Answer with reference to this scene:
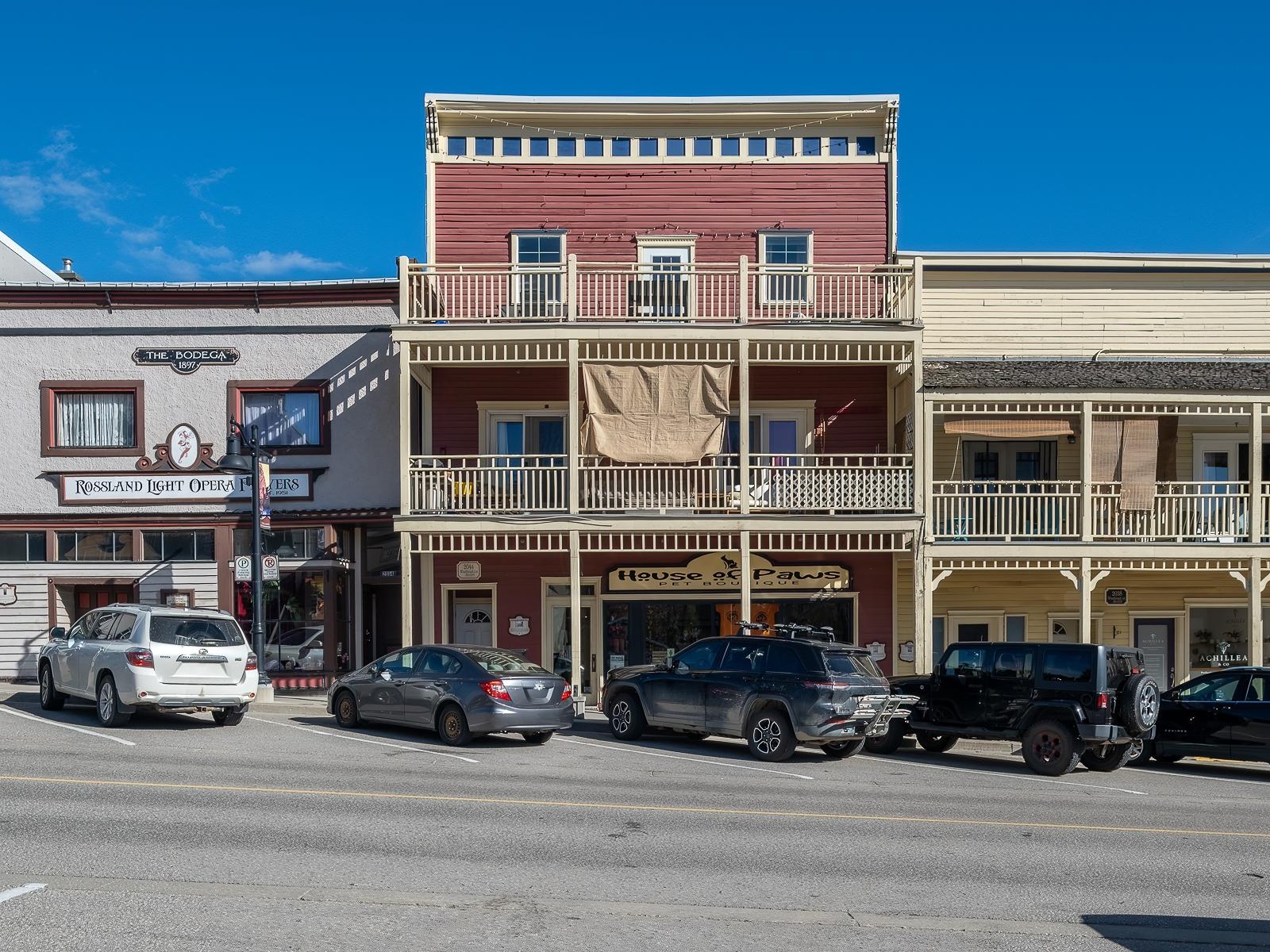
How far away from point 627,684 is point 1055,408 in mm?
9483

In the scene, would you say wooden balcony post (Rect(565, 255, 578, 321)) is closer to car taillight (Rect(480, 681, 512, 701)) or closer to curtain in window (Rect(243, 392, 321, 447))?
curtain in window (Rect(243, 392, 321, 447))

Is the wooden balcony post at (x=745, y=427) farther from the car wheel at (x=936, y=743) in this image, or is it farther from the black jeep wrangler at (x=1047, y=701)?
the black jeep wrangler at (x=1047, y=701)

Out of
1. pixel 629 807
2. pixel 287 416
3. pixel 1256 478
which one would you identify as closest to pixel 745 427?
pixel 287 416

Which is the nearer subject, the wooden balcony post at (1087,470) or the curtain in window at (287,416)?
the wooden balcony post at (1087,470)

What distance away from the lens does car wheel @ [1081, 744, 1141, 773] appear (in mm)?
15703

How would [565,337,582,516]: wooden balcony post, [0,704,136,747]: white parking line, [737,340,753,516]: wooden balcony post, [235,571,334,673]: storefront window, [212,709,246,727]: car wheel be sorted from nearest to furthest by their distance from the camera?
[0,704,136,747]: white parking line → [212,709,246,727]: car wheel → [737,340,753,516]: wooden balcony post → [565,337,582,516]: wooden balcony post → [235,571,334,673]: storefront window

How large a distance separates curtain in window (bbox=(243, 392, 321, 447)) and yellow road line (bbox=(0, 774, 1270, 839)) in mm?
11107

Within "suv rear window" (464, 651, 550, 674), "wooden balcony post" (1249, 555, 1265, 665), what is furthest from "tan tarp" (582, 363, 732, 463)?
→ "wooden balcony post" (1249, 555, 1265, 665)

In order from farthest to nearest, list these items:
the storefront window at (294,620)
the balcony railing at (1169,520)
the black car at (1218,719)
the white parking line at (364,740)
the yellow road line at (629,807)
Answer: the storefront window at (294,620)
the balcony railing at (1169,520)
the black car at (1218,719)
the white parking line at (364,740)
the yellow road line at (629,807)

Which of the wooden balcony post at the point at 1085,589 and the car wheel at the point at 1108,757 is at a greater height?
the wooden balcony post at the point at 1085,589

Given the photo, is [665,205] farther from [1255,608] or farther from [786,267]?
[1255,608]

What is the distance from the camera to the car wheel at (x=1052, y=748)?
15.1 metres

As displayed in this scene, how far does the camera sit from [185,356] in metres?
23.2

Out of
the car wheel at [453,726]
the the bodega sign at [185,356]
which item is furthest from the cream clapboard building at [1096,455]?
the the bodega sign at [185,356]
